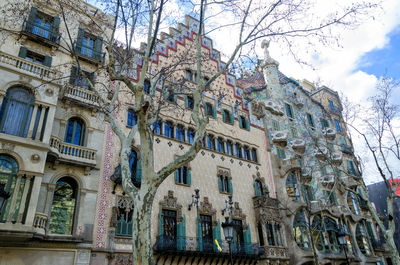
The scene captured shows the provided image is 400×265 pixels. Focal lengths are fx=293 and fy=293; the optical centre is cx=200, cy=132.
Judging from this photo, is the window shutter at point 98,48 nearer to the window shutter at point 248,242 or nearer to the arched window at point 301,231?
the window shutter at point 248,242

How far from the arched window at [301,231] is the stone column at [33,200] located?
16662 millimetres

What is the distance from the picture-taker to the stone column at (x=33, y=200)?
36.4ft

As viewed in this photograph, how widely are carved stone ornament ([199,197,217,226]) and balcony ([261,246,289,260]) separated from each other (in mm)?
3945

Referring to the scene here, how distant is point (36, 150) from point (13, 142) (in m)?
0.89

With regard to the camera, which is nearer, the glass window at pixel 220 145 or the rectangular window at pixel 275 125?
the glass window at pixel 220 145

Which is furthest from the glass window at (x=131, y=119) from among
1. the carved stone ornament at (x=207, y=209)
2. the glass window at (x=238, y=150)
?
the glass window at (x=238, y=150)

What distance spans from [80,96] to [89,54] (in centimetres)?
331

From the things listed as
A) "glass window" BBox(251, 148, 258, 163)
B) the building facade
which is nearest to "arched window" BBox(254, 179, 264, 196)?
the building facade

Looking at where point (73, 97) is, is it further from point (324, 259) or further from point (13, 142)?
point (324, 259)

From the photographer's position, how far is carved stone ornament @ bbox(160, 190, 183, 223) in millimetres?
16061

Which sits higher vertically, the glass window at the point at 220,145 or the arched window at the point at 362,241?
the glass window at the point at 220,145

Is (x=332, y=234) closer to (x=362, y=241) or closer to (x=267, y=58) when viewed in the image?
(x=362, y=241)

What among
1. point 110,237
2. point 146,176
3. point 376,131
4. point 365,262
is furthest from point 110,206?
point 365,262

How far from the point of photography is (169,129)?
18.8 metres
